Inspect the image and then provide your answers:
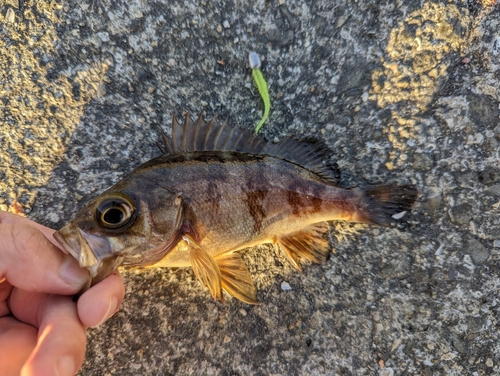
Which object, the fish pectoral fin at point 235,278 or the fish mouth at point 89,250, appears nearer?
the fish mouth at point 89,250

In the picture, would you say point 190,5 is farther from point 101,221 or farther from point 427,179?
point 427,179

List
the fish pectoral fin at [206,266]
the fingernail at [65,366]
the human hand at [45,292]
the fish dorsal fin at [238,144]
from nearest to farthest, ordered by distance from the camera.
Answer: the fingernail at [65,366] → the human hand at [45,292] → the fish pectoral fin at [206,266] → the fish dorsal fin at [238,144]

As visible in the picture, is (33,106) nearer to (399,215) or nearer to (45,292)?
(45,292)

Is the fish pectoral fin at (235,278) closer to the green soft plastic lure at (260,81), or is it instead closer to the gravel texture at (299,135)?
the gravel texture at (299,135)

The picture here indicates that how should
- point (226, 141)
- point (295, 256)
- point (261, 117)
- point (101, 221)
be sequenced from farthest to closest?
point (261, 117) → point (295, 256) → point (226, 141) → point (101, 221)

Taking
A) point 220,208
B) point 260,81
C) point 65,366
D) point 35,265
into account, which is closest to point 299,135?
point 260,81

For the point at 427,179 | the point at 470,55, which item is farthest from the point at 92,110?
the point at 470,55

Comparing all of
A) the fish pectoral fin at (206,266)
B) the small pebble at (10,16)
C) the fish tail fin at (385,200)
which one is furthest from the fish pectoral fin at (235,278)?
the small pebble at (10,16)

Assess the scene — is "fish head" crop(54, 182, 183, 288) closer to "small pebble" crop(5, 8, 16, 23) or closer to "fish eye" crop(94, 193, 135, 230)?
"fish eye" crop(94, 193, 135, 230)
